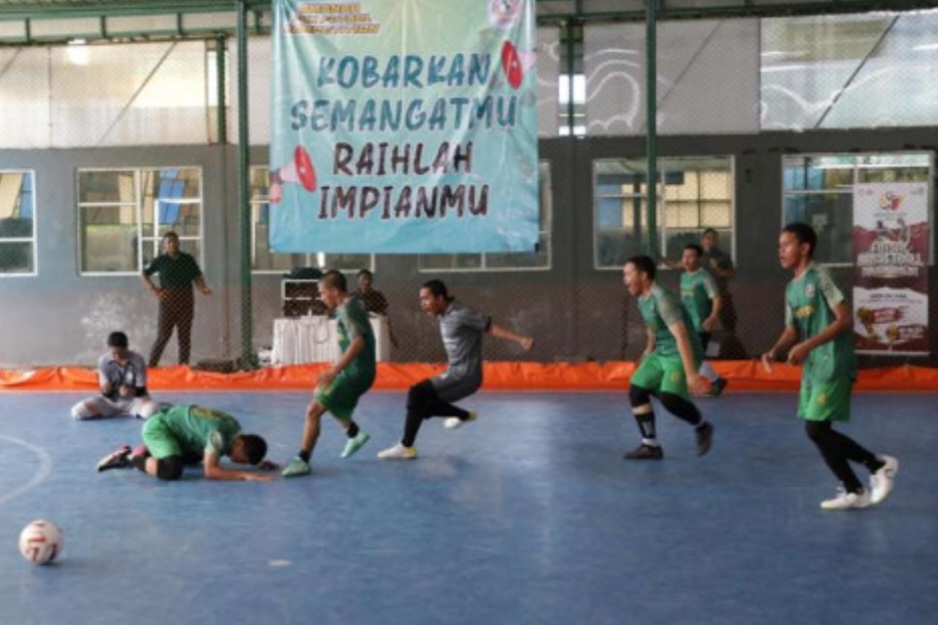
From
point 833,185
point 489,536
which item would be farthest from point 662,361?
point 833,185

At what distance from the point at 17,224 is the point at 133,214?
6.59 feet

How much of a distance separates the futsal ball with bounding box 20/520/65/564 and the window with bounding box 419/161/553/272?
12.1m

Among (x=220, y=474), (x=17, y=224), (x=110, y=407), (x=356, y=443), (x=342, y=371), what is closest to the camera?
(x=220, y=474)

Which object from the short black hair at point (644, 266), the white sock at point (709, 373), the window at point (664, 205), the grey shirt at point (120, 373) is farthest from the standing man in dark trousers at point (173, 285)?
the short black hair at point (644, 266)

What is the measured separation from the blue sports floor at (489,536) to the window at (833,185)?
7.06 m

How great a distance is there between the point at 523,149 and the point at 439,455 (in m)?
5.43

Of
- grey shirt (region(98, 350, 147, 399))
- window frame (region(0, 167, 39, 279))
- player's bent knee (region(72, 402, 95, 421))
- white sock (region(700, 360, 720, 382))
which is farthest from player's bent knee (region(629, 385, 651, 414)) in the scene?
window frame (region(0, 167, 39, 279))

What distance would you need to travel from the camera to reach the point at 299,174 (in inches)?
556

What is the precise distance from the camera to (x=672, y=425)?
35.8 feet

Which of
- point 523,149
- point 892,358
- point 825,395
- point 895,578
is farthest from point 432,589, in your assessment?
point 892,358

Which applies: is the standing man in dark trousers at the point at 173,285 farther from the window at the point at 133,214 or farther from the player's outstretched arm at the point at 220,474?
the player's outstretched arm at the point at 220,474

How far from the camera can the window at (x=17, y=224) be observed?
18.6m

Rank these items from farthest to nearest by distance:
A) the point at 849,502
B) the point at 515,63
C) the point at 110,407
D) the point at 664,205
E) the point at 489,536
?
the point at 664,205 < the point at 515,63 < the point at 110,407 < the point at 849,502 < the point at 489,536

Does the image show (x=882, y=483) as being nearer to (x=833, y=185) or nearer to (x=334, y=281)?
(x=334, y=281)
